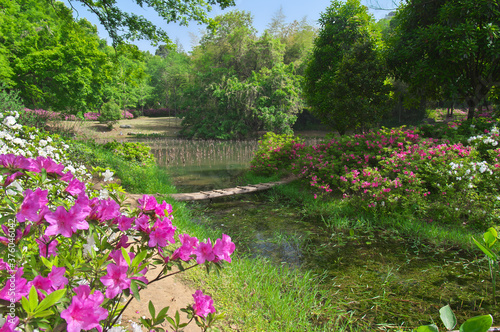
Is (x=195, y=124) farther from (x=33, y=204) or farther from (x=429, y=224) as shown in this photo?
(x=33, y=204)

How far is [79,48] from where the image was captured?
12742mm

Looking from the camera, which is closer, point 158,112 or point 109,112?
point 109,112

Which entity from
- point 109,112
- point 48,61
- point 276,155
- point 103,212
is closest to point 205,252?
point 103,212

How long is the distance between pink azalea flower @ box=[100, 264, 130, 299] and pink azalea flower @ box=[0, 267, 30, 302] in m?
0.21

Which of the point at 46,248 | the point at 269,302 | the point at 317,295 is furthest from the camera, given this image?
the point at 317,295

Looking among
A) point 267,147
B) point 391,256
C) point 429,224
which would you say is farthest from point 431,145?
point 267,147

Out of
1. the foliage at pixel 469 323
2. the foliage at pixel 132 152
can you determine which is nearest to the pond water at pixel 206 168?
the foliage at pixel 132 152

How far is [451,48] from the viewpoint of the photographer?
707 centimetres

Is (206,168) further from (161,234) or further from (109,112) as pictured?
(109,112)

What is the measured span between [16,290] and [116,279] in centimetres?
26

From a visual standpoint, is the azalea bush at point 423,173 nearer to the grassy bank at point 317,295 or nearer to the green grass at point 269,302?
the grassy bank at point 317,295

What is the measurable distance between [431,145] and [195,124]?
20.5m

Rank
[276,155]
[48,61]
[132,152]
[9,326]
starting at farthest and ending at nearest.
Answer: [48,61] < [276,155] < [132,152] < [9,326]

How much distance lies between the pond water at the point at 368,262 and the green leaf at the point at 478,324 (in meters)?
2.36
